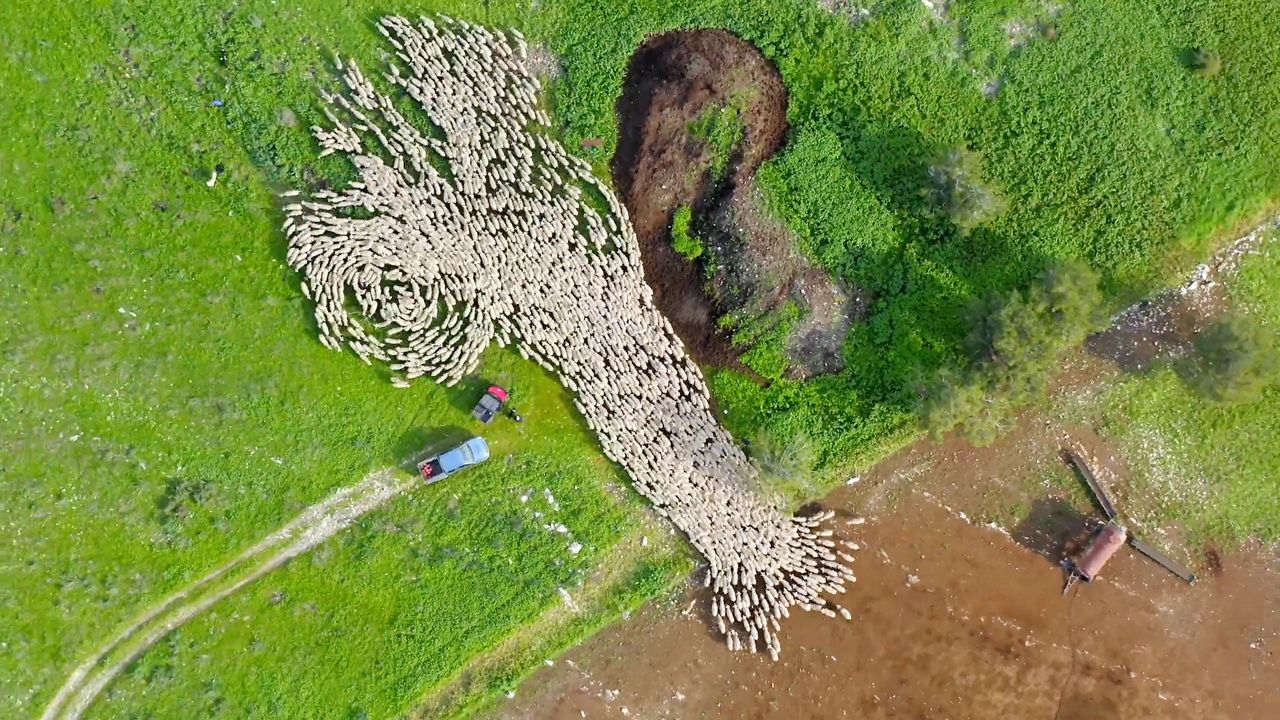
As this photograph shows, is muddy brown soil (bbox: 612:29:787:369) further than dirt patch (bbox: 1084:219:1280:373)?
No

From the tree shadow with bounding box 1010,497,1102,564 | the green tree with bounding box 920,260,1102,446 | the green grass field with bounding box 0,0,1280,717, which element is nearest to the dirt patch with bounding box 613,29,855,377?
the green grass field with bounding box 0,0,1280,717

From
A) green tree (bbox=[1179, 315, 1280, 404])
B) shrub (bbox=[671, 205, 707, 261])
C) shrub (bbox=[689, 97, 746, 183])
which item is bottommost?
green tree (bbox=[1179, 315, 1280, 404])

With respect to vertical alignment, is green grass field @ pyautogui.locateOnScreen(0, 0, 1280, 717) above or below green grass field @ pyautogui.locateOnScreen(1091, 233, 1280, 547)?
above

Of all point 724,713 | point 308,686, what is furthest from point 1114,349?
point 308,686

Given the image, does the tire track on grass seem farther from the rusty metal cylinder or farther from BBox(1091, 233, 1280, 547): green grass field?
BBox(1091, 233, 1280, 547): green grass field

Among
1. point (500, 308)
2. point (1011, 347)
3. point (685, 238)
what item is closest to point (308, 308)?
point (500, 308)

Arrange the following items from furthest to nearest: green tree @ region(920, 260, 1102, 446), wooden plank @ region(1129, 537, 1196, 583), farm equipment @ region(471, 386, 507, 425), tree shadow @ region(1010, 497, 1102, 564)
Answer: tree shadow @ region(1010, 497, 1102, 564) → wooden plank @ region(1129, 537, 1196, 583) → farm equipment @ region(471, 386, 507, 425) → green tree @ region(920, 260, 1102, 446)

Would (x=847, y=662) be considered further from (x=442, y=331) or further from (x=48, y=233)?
(x=48, y=233)
